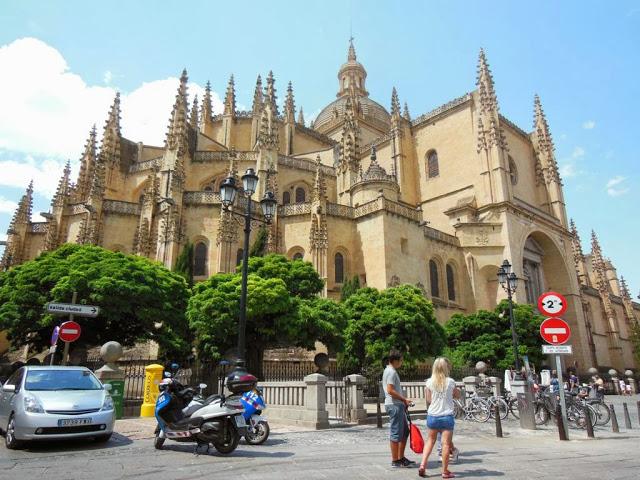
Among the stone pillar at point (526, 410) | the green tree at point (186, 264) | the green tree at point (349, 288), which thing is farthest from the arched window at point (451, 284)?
the stone pillar at point (526, 410)

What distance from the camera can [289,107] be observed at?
42188mm

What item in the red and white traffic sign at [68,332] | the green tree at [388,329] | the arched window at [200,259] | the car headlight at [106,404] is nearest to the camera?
the car headlight at [106,404]

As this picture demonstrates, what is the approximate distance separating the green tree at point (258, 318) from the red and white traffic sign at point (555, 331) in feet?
32.4

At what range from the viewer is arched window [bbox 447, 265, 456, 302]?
3182cm

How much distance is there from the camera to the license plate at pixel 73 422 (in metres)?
6.69

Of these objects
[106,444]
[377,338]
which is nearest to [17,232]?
[377,338]

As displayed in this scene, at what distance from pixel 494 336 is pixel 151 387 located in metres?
19.9

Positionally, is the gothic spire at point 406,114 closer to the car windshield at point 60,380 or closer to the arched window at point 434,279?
the arched window at point 434,279

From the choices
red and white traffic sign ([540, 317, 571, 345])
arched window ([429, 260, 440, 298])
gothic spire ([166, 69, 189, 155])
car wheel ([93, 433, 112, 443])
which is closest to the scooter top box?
car wheel ([93, 433, 112, 443])

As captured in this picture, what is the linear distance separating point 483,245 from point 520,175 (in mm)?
10642

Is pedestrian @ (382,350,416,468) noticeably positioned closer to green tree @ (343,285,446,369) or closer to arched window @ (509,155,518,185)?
green tree @ (343,285,446,369)

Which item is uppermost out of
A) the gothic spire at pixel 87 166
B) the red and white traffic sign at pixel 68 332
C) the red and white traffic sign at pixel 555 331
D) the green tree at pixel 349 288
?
the gothic spire at pixel 87 166

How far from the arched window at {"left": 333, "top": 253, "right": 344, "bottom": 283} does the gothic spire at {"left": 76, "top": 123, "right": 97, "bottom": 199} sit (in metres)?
17.7

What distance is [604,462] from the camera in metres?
6.71
